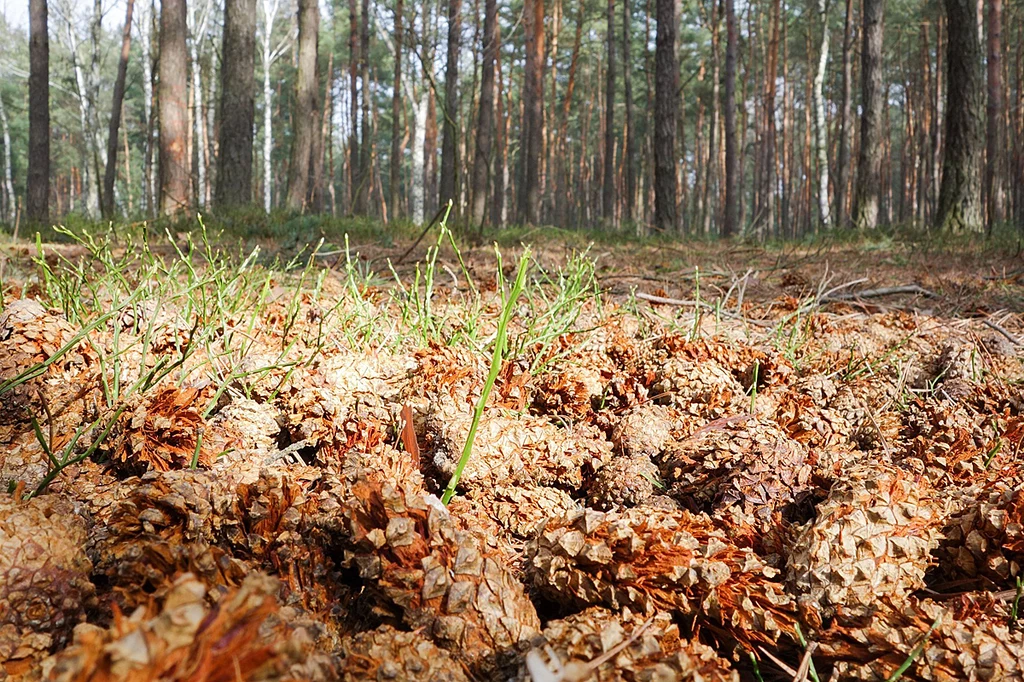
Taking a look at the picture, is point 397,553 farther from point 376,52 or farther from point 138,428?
point 376,52

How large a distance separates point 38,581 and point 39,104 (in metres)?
11.5

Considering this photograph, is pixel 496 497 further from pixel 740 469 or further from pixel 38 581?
pixel 38 581

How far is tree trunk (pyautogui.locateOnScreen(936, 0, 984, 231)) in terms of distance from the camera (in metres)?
5.85

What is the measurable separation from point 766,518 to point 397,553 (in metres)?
0.66

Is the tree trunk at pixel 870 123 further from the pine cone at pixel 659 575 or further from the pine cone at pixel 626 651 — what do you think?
the pine cone at pixel 626 651

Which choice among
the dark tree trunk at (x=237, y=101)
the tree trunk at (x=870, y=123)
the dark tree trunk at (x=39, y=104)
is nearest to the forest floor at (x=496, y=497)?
the dark tree trunk at (x=237, y=101)

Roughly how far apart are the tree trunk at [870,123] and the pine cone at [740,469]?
8.32 m

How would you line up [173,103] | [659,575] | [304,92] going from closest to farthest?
[659,575] → [173,103] → [304,92]

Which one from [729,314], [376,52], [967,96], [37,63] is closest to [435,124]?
[376,52]

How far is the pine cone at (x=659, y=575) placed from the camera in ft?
2.71

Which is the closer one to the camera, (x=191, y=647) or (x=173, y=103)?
(x=191, y=647)

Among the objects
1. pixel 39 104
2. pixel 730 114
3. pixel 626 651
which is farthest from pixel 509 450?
pixel 730 114

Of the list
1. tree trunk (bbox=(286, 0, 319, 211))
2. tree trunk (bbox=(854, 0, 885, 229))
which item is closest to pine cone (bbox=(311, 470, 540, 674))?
tree trunk (bbox=(854, 0, 885, 229))

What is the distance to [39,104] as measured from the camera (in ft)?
31.0
